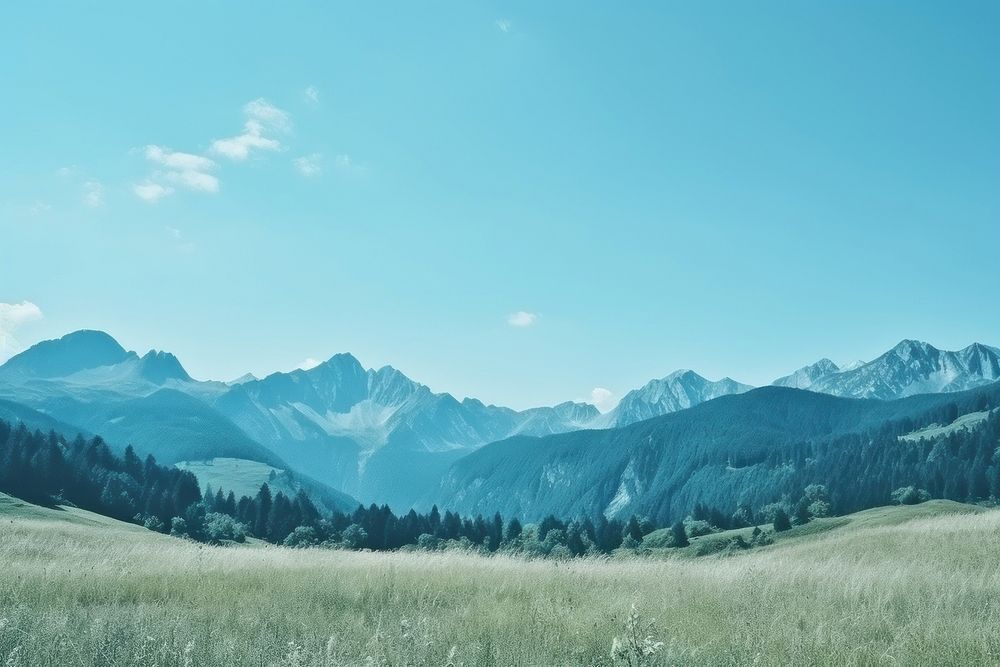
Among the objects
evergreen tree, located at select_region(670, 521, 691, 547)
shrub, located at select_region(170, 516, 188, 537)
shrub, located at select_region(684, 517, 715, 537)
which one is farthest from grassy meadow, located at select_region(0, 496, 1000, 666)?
shrub, located at select_region(170, 516, 188, 537)

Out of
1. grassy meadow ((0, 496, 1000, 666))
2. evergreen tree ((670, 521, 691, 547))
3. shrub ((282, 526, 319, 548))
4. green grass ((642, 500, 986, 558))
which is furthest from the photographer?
shrub ((282, 526, 319, 548))

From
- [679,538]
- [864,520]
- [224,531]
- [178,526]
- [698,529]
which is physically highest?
[864,520]

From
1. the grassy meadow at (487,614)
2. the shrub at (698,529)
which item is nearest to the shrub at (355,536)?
the shrub at (698,529)

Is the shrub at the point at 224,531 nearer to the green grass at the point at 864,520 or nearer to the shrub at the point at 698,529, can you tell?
the green grass at the point at 864,520

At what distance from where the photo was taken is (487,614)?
8992mm

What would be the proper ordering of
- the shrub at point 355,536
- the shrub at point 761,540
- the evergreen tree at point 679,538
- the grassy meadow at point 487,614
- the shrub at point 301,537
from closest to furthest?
the grassy meadow at point 487,614 < the shrub at point 761,540 < the evergreen tree at point 679,538 < the shrub at point 301,537 < the shrub at point 355,536

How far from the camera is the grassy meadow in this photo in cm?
655

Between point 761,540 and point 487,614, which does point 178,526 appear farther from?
point 487,614

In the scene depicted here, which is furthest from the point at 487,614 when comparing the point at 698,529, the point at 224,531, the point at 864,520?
the point at 224,531

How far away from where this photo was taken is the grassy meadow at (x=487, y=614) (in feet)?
21.5

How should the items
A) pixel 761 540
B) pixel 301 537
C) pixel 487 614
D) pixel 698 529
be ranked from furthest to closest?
pixel 698 529 < pixel 301 537 < pixel 761 540 < pixel 487 614

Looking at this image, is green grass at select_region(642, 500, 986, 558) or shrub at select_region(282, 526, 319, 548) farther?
shrub at select_region(282, 526, 319, 548)

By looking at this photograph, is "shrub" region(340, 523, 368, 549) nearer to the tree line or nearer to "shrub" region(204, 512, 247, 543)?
the tree line

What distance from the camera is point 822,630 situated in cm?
771
